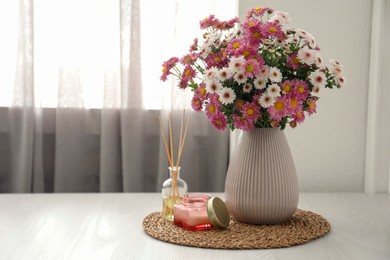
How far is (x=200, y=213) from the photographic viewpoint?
127 centimetres

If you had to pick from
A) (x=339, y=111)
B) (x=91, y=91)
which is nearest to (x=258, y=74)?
(x=339, y=111)

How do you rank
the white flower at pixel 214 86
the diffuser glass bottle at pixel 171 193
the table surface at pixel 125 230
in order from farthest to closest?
the diffuser glass bottle at pixel 171 193, the white flower at pixel 214 86, the table surface at pixel 125 230

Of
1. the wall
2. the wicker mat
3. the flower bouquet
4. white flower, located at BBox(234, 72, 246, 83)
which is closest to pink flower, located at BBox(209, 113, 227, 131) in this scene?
the flower bouquet

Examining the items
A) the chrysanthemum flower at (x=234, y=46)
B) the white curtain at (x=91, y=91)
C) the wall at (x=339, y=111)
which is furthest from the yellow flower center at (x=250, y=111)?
the white curtain at (x=91, y=91)

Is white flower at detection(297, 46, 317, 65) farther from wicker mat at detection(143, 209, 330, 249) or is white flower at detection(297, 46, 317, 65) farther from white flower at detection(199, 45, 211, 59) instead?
wicker mat at detection(143, 209, 330, 249)

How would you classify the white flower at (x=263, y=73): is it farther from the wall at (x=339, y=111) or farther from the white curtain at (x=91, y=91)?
the white curtain at (x=91, y=91)

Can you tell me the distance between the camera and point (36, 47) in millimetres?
2246

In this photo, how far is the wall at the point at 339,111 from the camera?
1.80m

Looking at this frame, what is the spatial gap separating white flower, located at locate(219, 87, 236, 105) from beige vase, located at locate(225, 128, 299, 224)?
12cm

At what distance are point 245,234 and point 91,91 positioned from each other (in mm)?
1238

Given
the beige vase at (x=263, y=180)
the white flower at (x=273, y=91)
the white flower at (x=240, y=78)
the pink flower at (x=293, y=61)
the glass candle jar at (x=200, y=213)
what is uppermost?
the pink flower at (x=293, y=61)

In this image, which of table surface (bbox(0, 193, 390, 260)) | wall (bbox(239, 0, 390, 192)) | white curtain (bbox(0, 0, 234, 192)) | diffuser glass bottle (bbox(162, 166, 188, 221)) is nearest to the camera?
table surface (bbox(0, 193, 390, 260))

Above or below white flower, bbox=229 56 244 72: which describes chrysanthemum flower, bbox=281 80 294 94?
below

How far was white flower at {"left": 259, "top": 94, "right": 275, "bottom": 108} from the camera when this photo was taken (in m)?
1.17
